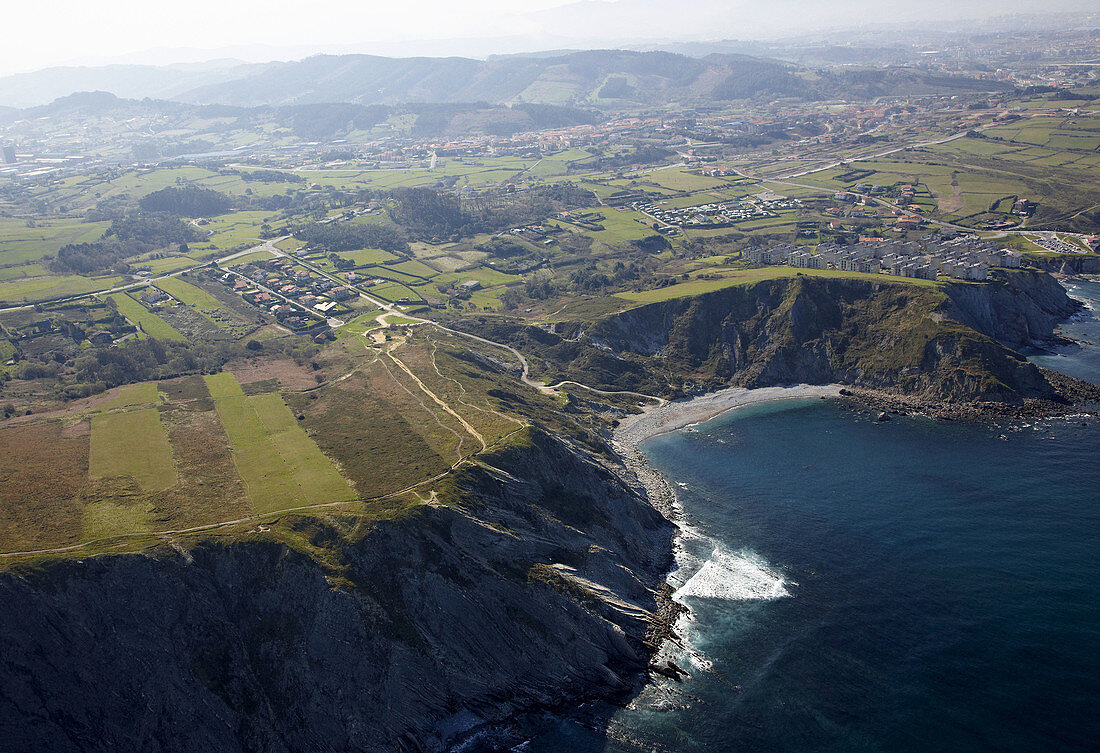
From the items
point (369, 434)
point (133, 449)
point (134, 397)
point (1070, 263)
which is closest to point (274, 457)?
point (369, 434)

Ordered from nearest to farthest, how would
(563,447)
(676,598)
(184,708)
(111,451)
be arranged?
(184,708)
(676,598)
(111,451)
(563,447)

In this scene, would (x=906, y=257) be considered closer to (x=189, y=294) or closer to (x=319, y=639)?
(x=319, y=639)

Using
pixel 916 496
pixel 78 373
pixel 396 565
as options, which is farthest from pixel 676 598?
pixel 78 373

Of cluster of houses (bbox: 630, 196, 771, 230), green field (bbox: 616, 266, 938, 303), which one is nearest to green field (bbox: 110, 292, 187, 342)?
green field (bbox: 616, 266, 938, 303)

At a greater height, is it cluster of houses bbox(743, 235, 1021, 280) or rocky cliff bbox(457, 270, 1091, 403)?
cluster of houses bbox(743, 235, 1021, 280)

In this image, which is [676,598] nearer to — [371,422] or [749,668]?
[749,668]

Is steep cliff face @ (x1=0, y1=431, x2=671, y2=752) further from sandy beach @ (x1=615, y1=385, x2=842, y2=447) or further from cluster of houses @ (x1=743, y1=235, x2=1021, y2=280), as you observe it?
cluster of houses @ (x1=743, y1=235, x2=1021, y2=280)
